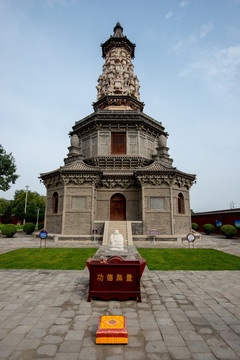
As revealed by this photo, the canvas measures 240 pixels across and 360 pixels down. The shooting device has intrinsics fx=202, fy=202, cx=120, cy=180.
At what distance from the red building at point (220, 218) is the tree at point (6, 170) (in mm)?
28142

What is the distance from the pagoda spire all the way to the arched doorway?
1135 cm

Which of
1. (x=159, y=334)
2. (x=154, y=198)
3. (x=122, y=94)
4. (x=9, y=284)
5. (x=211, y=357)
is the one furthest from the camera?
(x=122, y=94)

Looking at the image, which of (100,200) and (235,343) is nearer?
(235,343)

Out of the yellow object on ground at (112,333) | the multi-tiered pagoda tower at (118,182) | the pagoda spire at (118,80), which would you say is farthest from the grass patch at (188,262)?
the pagoda spire at (118,80)

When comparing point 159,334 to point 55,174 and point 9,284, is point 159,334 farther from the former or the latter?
point 55,174

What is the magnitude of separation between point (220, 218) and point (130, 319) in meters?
25.8

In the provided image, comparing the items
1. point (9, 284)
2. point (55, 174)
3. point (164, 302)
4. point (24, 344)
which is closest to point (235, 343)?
point (164, 302)

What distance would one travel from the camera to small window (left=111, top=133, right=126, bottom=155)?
21.6 m

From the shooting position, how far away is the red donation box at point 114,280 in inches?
208

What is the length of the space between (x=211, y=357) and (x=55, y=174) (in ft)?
59.9

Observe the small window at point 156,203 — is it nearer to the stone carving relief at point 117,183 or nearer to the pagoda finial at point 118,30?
the stone carving relief at point 117,183

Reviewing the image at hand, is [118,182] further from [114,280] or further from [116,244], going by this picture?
[114,280]

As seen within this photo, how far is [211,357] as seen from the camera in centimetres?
317

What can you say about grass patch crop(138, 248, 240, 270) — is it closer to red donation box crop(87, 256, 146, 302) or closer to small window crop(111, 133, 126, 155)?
red donation box crop(87, 256, 146, 302)
